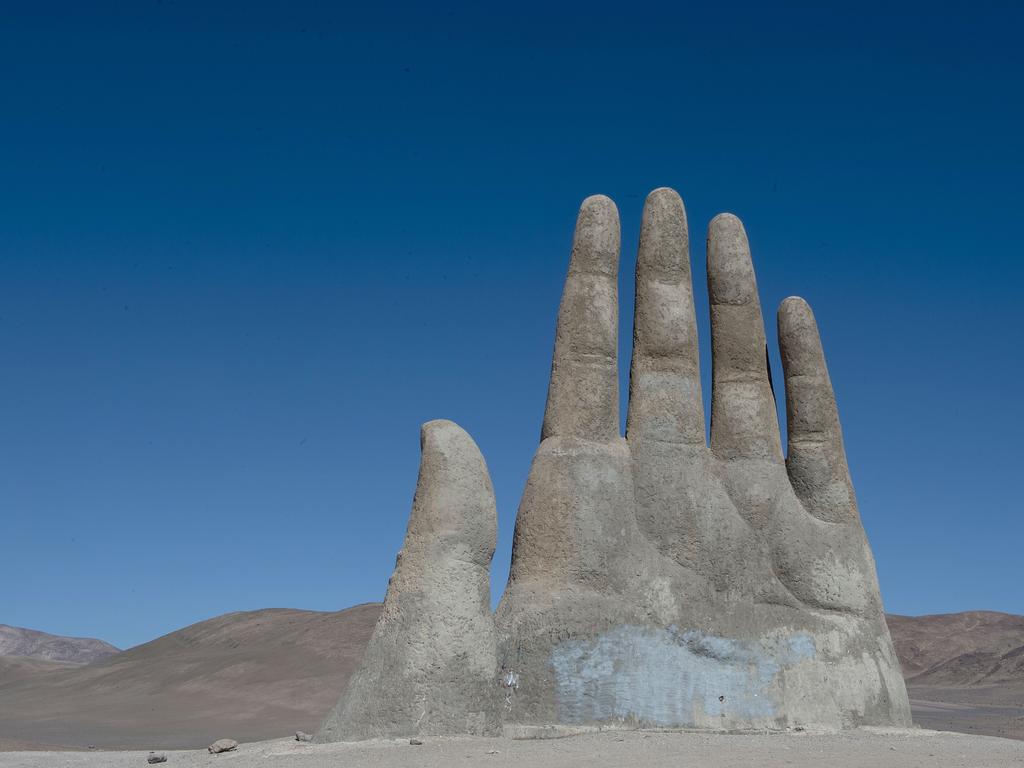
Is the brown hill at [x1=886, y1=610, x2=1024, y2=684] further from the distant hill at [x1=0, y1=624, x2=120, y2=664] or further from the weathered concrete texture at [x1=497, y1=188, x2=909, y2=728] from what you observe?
the distant hill at [x1=0, y1=624, x2=120, y2=664]

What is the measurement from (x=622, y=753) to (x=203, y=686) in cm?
3963

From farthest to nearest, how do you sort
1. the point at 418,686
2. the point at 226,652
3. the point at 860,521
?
the point at 226,652
the point at 860,521
the point at 418,686

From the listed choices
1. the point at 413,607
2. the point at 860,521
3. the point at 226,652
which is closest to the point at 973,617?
the point at 226,652

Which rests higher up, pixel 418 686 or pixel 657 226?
pixel 657 226

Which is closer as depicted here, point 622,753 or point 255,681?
point 622,753

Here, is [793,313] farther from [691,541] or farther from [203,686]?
[203,686]

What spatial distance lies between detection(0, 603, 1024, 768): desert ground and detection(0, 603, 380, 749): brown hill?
117 mm

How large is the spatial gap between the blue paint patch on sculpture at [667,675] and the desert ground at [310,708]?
587 mm

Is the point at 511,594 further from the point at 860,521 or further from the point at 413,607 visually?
the point at 860,521

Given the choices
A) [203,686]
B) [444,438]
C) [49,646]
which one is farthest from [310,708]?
[49,646]

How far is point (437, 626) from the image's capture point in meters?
12.8

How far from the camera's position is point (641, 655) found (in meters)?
14.3

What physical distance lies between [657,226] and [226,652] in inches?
1739

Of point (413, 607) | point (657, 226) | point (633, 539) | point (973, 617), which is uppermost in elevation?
point (973, 617)
